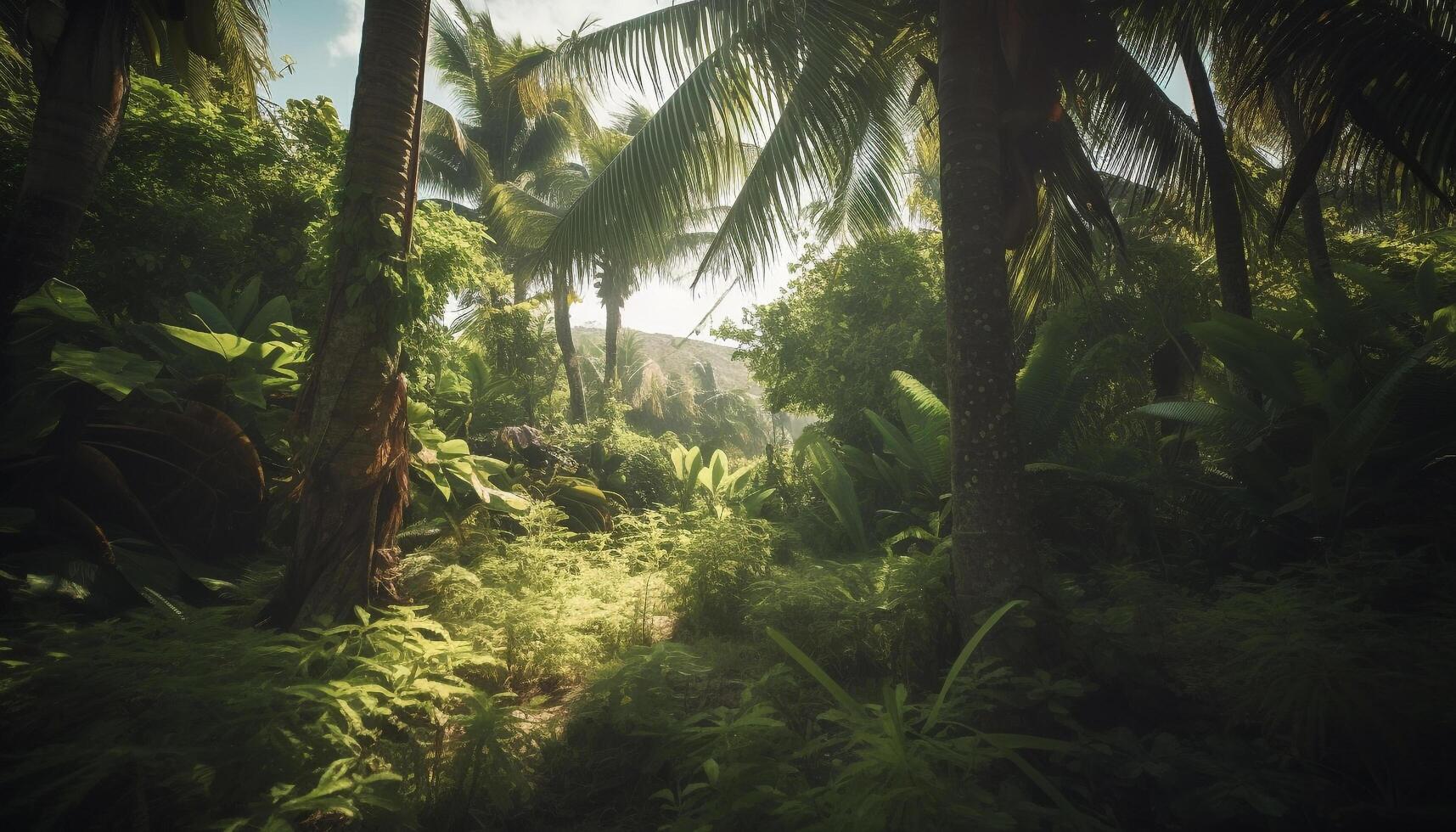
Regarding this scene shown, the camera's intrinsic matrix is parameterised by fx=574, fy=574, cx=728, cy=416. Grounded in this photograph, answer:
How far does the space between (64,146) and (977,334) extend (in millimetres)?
5116

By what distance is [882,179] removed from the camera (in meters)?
5.75

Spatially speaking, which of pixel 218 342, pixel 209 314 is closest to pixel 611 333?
pixel 209 314

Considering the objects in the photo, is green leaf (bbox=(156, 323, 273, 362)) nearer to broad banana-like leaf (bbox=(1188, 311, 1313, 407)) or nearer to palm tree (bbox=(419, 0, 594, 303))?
broad banana-like leaf (bbox=(1188, 311, 1313, 407))

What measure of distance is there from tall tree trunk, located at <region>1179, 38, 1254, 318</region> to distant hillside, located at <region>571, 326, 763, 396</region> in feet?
89.8

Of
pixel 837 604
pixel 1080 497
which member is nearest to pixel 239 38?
pixel 837 604

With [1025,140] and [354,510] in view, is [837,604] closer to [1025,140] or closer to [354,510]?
[354,510]

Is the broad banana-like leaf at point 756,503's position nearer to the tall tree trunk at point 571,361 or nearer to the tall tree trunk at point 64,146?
the tall tree trunk at point 64,146

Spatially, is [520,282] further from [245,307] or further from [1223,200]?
[1223,200]

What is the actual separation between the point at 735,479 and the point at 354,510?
6400 mm

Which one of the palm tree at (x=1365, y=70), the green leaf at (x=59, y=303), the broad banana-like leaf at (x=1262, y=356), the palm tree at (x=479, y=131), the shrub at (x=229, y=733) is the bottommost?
the shrub at (x=229, y=733)

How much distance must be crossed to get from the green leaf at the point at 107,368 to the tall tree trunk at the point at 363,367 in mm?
972

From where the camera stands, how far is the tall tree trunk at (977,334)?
269 cm

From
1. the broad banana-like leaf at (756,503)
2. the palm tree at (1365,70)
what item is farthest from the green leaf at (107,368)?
the palm tree at (1365,70)

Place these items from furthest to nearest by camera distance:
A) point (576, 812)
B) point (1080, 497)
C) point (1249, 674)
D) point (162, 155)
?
point (162, 155) → point (1080, 497) → point (576, 812) → point (1249, 674)
